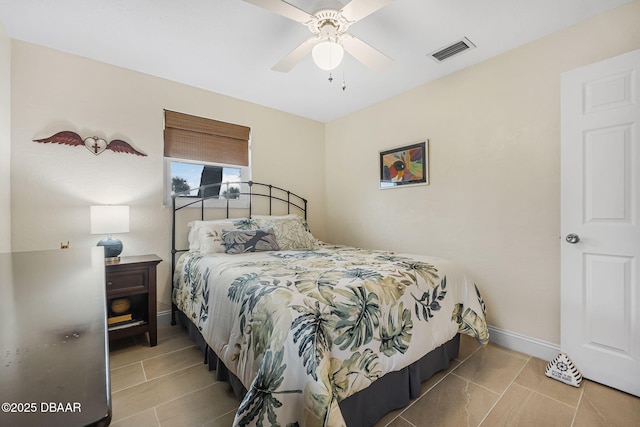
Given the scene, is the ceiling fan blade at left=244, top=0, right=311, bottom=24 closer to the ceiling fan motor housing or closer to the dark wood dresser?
the ceiling fan motor housing

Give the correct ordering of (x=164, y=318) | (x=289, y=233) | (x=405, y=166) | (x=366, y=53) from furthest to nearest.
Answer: (x=405, y=166) < (x=289, y=233) < (x=164, y=318) < (x=366, y=53)

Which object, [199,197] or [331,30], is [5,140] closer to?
[199,197]

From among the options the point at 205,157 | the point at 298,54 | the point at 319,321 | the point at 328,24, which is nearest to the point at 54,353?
the point at 319,321

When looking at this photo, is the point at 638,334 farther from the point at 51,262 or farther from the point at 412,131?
the point at 51,262

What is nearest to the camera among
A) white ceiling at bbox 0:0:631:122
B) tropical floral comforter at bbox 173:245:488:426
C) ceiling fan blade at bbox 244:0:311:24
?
tropical floral comforter at bbox 173:245:488:426

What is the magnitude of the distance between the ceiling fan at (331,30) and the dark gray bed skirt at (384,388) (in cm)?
193

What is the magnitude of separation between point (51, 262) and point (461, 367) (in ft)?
8.05

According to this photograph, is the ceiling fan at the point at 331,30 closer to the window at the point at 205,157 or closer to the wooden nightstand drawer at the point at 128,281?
the window at the point at 205,157

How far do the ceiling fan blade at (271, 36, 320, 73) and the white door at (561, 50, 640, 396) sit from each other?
71.7 inches

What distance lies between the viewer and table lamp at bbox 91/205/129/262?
7.16ft

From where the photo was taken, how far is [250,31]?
2051 mm

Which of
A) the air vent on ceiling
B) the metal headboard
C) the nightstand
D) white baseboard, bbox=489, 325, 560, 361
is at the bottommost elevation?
white baseboard, bbox=489, 325, 560, 361

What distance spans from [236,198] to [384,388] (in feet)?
8.24

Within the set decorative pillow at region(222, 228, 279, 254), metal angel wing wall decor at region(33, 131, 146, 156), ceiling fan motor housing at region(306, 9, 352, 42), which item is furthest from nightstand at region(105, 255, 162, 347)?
ceiling fan motor housing at region(306, 9, 352, 42)
